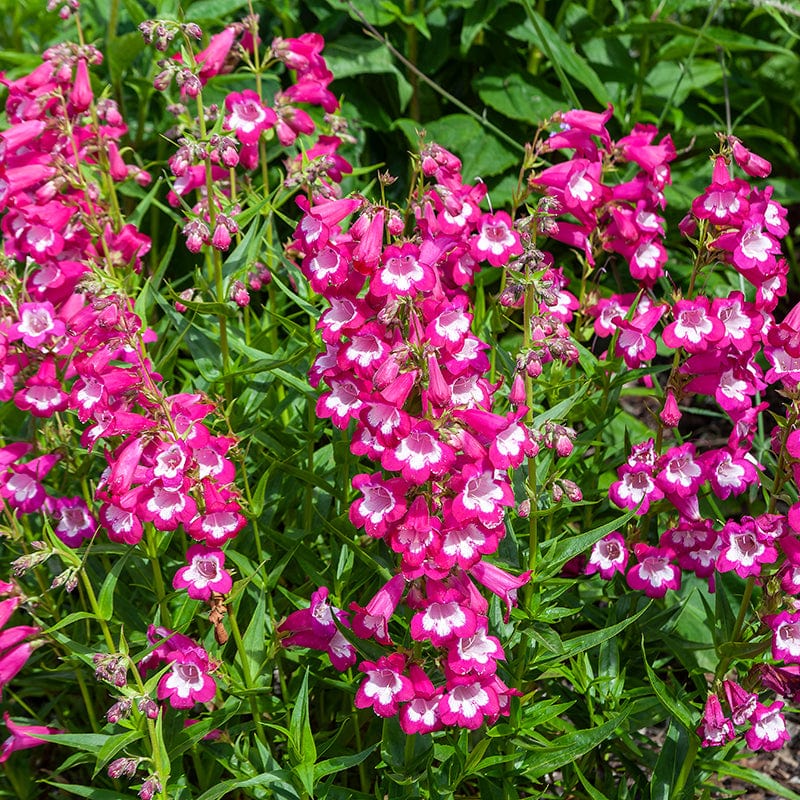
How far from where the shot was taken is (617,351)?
3.04 metres

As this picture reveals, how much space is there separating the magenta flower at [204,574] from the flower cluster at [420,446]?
0.38 m

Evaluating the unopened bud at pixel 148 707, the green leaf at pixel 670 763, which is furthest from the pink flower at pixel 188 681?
the green leaf at pixel 670 763

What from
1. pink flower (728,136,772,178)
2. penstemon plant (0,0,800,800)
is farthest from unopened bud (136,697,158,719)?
pink flower (728,136,772,178)

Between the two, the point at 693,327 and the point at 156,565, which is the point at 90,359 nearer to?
the point at 156,565

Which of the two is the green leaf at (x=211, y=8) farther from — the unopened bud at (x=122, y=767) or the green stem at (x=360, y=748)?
the unopened bud at (x=122, y=767)

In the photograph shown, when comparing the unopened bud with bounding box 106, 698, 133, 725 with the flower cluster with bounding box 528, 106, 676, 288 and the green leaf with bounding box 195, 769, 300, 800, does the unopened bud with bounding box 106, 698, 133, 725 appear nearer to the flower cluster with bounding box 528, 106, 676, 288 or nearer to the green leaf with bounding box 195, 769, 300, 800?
the green leaf with bounding box 195, 769, 300, 800

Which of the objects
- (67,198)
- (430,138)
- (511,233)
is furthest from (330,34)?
(511,233)

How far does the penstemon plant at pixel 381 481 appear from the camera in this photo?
96.7 inches

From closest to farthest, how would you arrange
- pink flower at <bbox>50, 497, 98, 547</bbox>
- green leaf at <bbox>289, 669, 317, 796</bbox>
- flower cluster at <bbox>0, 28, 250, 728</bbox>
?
flower cluster at <bbox>0, 28, 250, 728</bbox>, green leaf at <bbox>289, 669, 317, 796</bbox>, pink flower at <bbox>50, 497, 98, 547</bbox>

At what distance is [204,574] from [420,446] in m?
0.79

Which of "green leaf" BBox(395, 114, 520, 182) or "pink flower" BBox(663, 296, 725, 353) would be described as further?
"green leaf" BBox(395, 114, 520, 182)

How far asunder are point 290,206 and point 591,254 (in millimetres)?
2548

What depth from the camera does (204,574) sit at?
275cm

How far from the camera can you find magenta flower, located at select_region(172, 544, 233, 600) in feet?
8.92
